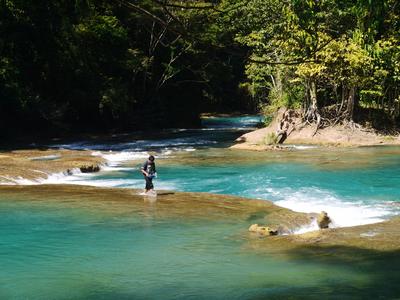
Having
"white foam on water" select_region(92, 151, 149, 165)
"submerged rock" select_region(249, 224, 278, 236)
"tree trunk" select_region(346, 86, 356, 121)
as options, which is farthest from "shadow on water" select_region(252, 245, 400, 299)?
"tree trunk" select_region(346, 86, 356, 121)

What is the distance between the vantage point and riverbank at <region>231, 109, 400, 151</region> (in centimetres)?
3538

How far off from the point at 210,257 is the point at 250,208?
4.92 meters

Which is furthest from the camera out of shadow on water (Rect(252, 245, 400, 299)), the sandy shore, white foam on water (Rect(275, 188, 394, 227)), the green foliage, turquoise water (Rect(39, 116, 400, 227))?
the green foliage

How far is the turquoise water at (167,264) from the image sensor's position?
1037cm

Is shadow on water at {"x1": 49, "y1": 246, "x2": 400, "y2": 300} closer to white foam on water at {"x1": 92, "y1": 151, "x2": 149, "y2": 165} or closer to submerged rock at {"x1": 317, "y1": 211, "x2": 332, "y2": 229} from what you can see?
submerged rock at {"x1": 317, "y1": 211, "x2": 332, "y2": 229}

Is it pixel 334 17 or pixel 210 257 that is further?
pixel 334 17

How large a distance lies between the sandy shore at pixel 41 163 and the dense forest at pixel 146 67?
5676 millimetres

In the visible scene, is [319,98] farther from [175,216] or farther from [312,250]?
[312,250]

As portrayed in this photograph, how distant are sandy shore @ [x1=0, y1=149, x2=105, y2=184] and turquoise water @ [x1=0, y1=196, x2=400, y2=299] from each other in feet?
24.1

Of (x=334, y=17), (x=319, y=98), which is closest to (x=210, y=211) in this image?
(x=334, y=17)

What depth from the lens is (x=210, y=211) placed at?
16.7 m

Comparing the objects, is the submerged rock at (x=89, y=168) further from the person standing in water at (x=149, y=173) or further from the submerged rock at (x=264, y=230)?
the submerged rock at (x=264, y=230)

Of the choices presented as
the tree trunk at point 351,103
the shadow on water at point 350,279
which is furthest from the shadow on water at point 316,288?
the tree trunk at point 351,103

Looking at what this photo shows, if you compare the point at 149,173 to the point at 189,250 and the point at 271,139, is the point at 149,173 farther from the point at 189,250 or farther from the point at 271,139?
the point at 271,139
